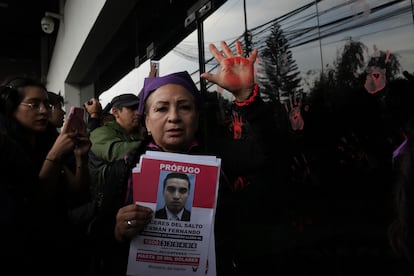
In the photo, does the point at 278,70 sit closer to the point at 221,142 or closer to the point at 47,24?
the point at 221,142

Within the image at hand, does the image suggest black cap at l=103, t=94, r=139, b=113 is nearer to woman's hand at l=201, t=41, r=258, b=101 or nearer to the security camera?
woman's hand at l=201, t=41, r=258, b=101

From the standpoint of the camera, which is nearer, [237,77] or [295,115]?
[237,77]

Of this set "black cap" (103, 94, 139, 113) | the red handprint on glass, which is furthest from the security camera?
the red handprint on glass

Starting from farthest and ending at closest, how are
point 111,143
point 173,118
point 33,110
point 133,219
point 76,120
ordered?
point 111,143, point 33,110, point 76,120, point 173,118, point 133,219

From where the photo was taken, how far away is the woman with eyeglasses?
1.06 meters

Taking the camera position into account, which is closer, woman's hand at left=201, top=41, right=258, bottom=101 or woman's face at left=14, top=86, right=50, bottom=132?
woman's hand at left=201, top=41, right=258, bottom=101

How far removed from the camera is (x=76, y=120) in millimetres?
1440

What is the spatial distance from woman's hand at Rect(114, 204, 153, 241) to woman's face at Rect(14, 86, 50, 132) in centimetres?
83

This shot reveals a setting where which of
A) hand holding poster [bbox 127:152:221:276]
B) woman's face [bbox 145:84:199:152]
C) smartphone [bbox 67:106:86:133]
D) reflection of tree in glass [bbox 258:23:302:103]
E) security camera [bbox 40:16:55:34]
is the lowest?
hand holding poster [bbox 127:152:221:276]

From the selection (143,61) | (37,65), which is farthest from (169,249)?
(37,65)

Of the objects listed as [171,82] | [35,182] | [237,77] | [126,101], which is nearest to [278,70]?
[237,77]

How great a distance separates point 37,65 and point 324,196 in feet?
39.0

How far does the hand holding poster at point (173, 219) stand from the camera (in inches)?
37.9

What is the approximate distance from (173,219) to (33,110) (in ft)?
3.13
